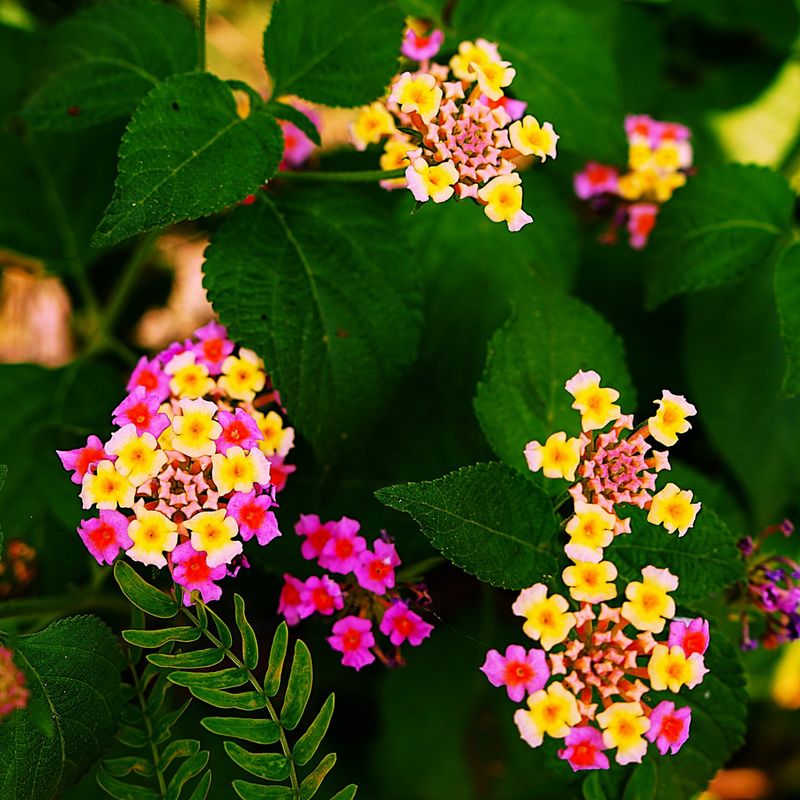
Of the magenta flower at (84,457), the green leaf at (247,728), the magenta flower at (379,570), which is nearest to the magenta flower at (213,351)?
the magenta flower at (84,457)

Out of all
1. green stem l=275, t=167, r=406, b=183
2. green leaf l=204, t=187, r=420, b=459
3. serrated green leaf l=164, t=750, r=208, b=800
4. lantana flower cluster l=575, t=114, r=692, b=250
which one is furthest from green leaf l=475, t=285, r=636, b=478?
serrated green leaf l=164, t=750, r=208, b=800

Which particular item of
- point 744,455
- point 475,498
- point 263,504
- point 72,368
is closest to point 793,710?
point 744,455

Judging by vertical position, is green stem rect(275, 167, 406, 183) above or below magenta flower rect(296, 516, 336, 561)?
above

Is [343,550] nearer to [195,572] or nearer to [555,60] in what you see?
[195,572]

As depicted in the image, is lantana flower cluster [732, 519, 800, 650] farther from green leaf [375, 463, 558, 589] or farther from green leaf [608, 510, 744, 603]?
green leaf [375, 463, 558, 589]

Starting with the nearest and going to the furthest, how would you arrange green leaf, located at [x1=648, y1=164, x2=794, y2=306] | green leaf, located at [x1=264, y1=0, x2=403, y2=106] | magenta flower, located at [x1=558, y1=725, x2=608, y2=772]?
magenta flower, located at [x1=558, y1=725, x2=608, y2=772] → green leaf, located at [x1=264, y1=0, x2=403, y2=106] → green leaf, located at [x1=648, y1=164, x2=794, y2=306]

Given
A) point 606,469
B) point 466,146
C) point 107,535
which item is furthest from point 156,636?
point 466,146
